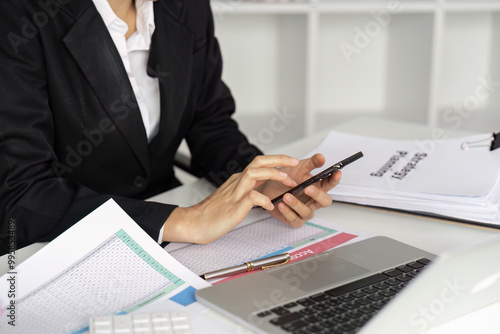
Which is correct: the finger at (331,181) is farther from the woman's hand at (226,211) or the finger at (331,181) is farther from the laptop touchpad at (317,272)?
the laptop touchpad at (317,272)

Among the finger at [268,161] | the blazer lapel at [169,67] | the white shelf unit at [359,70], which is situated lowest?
the white shelf unit at [359,70]

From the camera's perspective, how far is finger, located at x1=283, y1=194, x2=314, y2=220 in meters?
1.16

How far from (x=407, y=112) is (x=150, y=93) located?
1886 millimetres

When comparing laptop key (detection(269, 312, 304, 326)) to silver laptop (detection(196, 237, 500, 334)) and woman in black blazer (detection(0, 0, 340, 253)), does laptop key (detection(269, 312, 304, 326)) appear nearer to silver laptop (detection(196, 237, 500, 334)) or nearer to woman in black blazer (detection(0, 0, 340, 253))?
silver laptop (detection(196, 237, 500, 334))

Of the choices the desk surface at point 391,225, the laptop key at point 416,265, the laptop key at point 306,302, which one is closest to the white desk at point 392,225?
the desk surface at point 391,225

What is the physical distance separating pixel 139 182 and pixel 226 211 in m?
0.49

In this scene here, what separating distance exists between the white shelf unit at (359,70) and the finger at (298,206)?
180cm

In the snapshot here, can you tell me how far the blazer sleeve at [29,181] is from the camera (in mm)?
Result: 1191

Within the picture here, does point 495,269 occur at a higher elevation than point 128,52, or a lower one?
lower

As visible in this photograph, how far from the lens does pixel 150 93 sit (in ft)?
5.17

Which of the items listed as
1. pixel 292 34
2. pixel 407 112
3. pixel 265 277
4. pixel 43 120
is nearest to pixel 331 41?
pixel 292 34

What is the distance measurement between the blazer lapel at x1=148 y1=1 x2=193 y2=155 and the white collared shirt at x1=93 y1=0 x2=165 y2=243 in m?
0.03

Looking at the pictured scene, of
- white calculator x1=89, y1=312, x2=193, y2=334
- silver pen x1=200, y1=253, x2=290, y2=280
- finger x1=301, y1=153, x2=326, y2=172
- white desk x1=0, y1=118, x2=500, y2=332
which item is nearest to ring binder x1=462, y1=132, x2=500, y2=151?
white desk x1=0, y1=118, x2=500, y2=332

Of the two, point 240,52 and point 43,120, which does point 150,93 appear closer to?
point 43,120
